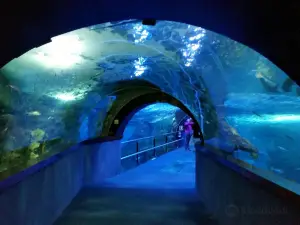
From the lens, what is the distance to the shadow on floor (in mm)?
4883

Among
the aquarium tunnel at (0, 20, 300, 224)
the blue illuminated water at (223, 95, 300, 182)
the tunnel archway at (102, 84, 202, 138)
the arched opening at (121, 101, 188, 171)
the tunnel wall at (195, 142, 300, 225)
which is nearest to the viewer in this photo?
the tunnel wall at (195, 142, 300, 225)

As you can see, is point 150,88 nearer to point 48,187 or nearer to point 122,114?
point 122,114

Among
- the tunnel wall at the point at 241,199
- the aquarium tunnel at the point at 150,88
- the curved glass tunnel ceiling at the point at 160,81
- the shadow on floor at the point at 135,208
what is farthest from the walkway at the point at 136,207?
the curved glass tunnel ceiling at the point at 160,81

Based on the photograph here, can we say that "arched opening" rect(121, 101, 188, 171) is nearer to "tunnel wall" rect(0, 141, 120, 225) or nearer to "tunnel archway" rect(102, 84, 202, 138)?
"tunnel archway" rect(102, 84, 202, 138)

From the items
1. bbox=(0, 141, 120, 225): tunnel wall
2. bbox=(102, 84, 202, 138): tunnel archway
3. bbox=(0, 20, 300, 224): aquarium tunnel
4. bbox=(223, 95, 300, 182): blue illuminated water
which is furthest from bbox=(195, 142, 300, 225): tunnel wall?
bbox=(102, 84, 202, 138): tunnel archway

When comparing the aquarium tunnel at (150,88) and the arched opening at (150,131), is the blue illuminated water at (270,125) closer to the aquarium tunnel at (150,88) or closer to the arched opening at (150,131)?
the aquarium tunnel at (150,88)

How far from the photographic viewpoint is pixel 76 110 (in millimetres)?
9914

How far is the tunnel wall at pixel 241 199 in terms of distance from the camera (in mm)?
2389

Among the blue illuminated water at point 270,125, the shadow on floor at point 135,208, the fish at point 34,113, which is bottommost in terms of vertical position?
the shadow on floor at point 135,208

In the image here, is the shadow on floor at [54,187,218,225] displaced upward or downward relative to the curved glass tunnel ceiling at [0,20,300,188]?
downward

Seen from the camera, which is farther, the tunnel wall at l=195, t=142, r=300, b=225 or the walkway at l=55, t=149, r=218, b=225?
the walkway at l=55, t=149, r=218, b=225

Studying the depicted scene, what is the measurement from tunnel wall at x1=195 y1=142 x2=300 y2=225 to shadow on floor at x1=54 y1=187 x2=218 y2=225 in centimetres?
34

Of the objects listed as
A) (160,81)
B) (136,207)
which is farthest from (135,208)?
(160,81)

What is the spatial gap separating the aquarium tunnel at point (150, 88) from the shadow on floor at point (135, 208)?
1036 mm
